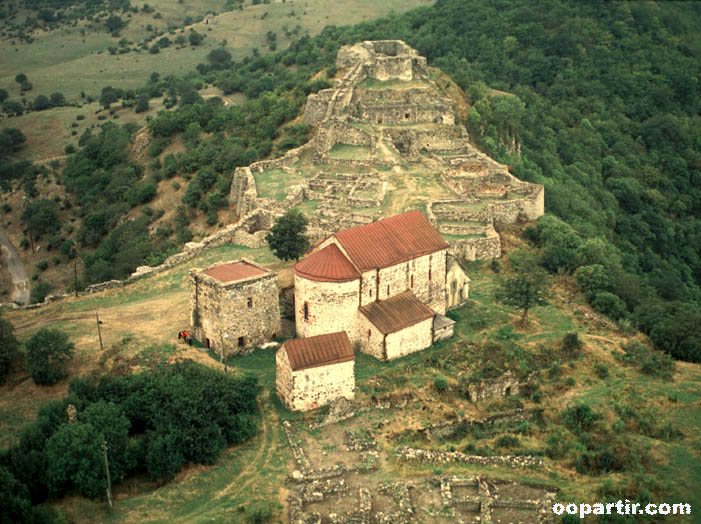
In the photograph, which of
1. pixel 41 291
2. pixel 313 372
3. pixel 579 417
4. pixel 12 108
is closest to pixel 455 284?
pixel 579 417

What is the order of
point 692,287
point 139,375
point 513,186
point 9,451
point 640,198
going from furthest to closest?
1. point 640,198
2. point 692,287
3. point 513,186
4. point 139,375
5. point 9,451

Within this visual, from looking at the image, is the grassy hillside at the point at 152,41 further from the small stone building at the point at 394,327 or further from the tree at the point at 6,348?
the small stone building at the point at 394,327

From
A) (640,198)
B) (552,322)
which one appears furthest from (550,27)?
(552,322)

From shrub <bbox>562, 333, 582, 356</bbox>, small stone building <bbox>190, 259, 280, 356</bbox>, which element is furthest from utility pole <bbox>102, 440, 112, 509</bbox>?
shrub <bbox>562, 333, 582, 356</bbox>

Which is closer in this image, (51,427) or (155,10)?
(51,427)

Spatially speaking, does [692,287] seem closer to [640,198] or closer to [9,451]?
[640,198]

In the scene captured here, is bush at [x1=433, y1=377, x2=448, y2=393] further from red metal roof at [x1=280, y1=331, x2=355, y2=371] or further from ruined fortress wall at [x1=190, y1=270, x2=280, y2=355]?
ruined fortress wall at [x1=190, y1=270, x2=280, y2=355]

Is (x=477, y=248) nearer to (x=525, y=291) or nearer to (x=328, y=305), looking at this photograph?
(x=525, y=291)
